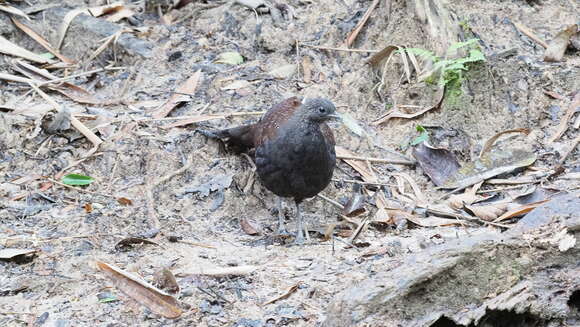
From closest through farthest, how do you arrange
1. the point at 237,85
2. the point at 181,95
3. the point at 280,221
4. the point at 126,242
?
the point at 126,242 → the point at 280,221 → the point at 181,95 → the point at 237,85

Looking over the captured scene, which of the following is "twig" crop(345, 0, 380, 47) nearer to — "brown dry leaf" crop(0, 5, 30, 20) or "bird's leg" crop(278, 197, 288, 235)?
"bird's leg" crop(278, 197, 288, 235)

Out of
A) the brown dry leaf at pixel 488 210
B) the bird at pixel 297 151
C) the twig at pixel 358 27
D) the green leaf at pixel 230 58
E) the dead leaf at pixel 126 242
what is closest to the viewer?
the dead leaf at pixel 126 242

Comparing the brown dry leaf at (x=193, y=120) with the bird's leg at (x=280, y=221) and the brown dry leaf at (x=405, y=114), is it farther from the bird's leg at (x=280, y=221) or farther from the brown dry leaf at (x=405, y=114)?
the brown dry leaf at (x=405, y=114)

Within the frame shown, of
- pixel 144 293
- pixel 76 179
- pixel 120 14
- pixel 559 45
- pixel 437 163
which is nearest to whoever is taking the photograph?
pixel 144 293

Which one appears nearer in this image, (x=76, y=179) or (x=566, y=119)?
(x=76, y=179)

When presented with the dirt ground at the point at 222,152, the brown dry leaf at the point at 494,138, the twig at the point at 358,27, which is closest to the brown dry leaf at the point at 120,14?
the dirt ground at the point at 222,152

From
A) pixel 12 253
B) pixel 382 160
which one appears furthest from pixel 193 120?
pixel 12 253

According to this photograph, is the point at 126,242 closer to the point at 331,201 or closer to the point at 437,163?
the point at 331,201

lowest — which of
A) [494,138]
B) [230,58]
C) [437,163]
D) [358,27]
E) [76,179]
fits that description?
[76,179]
